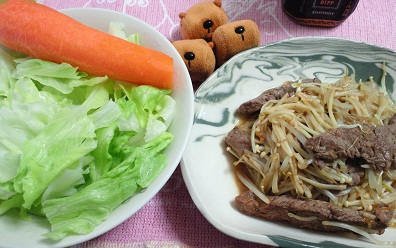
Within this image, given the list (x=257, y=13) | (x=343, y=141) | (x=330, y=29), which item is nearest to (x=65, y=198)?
(x=343, y=141)

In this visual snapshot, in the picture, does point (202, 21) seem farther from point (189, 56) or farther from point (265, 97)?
point (265, 97)

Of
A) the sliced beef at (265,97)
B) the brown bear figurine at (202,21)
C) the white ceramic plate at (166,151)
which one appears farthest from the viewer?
the brown bear figurine at (202,21)

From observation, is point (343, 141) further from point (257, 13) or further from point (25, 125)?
point (25, 125)

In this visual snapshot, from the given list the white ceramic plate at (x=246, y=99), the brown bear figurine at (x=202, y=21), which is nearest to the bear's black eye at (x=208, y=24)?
the brown bear figurine at (x=202, y=21)

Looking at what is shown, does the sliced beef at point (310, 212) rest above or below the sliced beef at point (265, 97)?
below

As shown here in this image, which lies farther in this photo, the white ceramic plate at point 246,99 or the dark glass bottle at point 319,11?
the dark glass bottle at point 319,11

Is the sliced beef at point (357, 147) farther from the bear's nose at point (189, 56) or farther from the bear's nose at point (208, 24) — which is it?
the bear's nose at point (208, 24)

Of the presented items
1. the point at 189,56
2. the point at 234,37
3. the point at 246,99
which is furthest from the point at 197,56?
the point at 246,99
